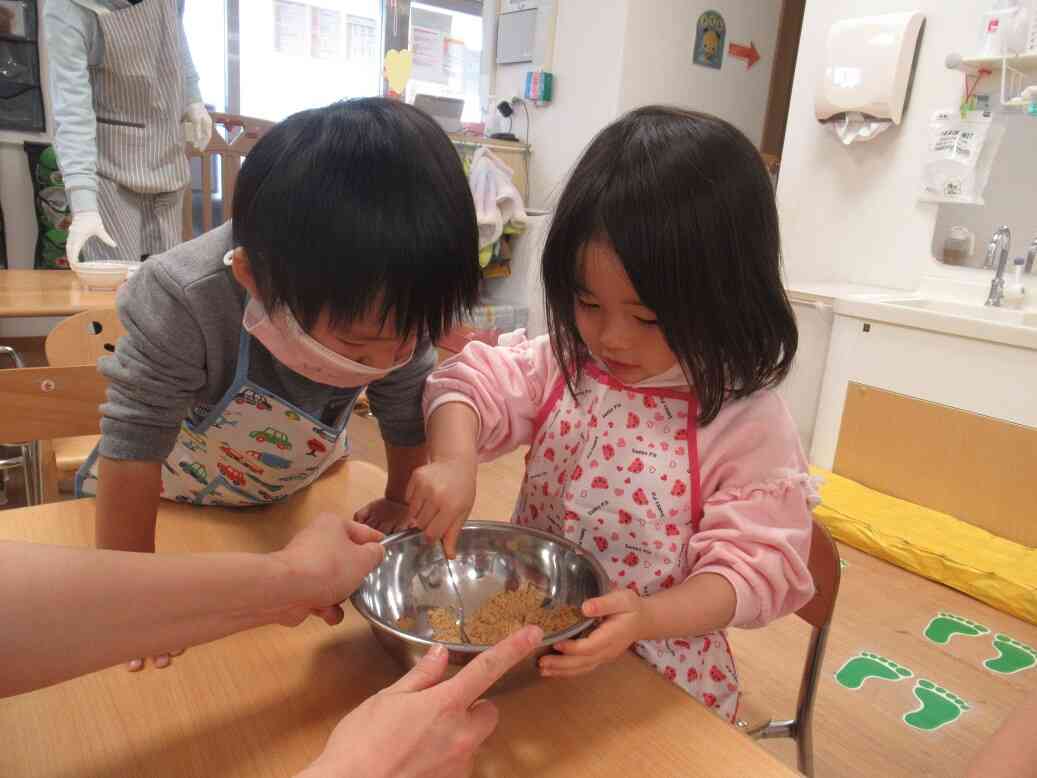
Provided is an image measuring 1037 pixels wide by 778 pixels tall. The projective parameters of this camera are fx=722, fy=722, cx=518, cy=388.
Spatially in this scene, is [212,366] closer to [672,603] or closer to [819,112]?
[672,603]

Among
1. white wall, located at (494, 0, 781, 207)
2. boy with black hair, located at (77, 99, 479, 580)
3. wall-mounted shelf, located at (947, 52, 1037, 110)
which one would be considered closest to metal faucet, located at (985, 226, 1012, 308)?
wall-mounted shelf, located at (947, 52, 1037, 110)

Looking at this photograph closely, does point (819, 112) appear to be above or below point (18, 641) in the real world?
above

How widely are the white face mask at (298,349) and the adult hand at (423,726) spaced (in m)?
0.34

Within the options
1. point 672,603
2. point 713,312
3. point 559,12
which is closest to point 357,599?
point 672,603

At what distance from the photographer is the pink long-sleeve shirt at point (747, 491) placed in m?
0.70

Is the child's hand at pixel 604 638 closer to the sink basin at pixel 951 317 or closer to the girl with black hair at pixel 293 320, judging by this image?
the girl with black hair at pixel 293 320

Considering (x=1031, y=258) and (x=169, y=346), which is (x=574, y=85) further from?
(x=169, y=346)

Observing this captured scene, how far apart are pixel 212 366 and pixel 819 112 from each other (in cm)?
259

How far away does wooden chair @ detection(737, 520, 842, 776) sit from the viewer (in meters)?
0.87

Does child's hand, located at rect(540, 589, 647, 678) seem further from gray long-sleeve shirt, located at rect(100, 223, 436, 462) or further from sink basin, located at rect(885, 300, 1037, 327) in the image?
sink basin, located at rect(885, 300, 1037, 327)

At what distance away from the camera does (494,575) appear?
2.54ft

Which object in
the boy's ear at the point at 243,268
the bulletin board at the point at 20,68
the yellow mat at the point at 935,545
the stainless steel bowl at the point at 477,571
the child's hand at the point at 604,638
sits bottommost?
the yellow mat at the point at 935,545

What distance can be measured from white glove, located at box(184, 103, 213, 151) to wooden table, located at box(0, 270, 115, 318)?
65 centimetres

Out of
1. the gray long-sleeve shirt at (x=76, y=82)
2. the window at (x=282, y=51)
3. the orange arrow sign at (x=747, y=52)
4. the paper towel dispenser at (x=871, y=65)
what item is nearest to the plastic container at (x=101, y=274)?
the gray long-sleeve shirt at (x=76, y=82)
